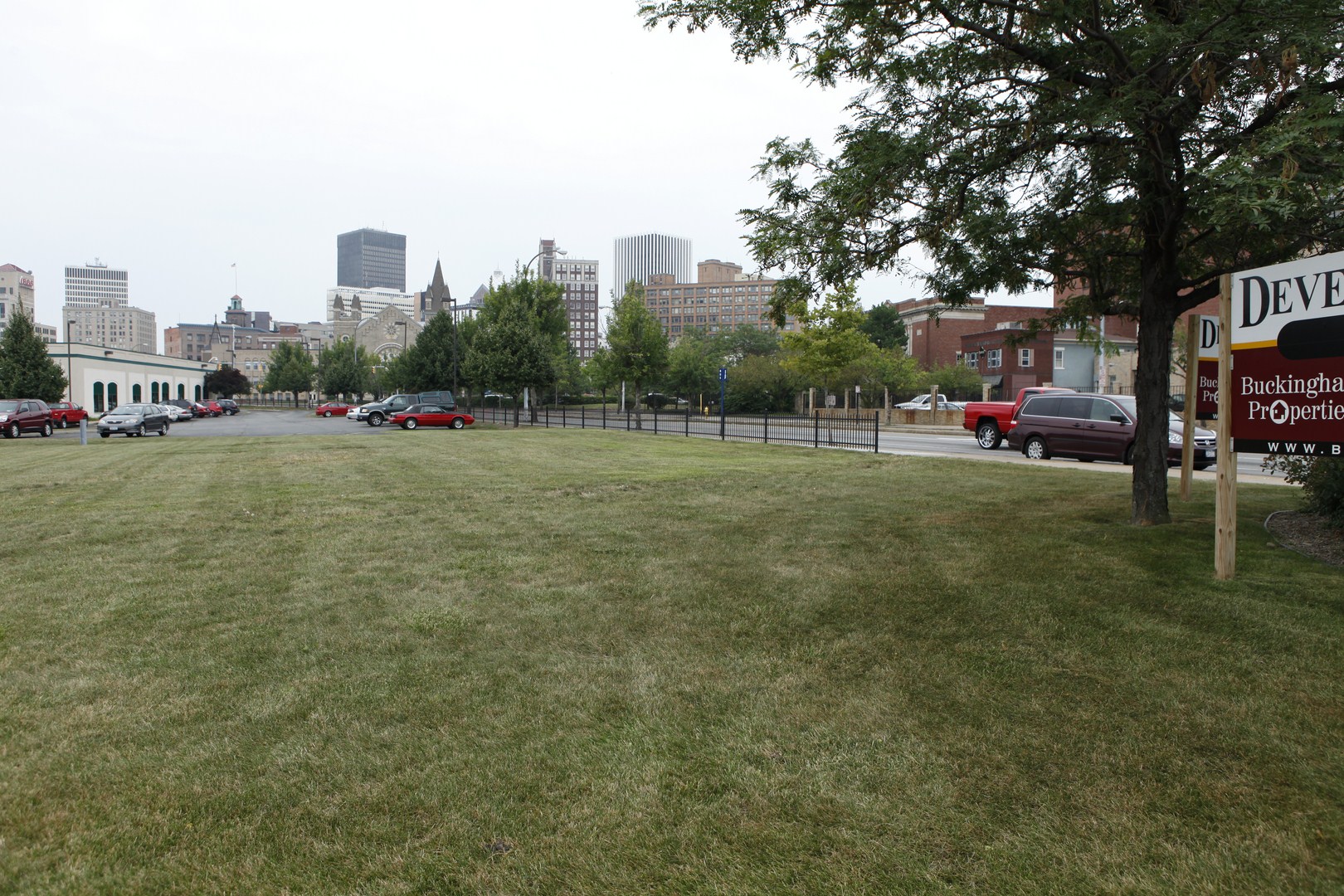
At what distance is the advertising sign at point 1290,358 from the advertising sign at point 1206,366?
97.1 inches

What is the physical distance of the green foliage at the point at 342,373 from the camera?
90062 mm

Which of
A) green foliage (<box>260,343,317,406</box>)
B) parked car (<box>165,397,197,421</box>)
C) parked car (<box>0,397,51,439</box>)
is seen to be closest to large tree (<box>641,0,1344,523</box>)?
parked car (<box>0,397,51,439</box>)

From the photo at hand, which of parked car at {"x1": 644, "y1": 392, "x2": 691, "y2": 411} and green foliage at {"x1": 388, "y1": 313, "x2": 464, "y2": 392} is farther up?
green foliage at {"x1": 388, "y1": 313, "x2": 464, "y2": 392}

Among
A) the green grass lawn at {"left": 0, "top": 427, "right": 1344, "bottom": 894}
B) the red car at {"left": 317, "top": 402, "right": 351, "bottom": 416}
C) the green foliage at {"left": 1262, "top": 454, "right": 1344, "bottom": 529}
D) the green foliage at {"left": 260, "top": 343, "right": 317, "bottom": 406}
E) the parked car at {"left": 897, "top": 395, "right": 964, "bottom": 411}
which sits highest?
the green foliage at {"left": 260, "top": 343, "right": 317, "bottom": 406}

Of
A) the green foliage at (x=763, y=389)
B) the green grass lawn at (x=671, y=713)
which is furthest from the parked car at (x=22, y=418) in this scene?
the green foliage at (x=763, y=389)

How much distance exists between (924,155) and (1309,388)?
3.67m

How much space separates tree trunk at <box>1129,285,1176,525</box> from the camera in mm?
9008

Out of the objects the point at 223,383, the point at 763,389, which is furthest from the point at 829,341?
the point at 223,383

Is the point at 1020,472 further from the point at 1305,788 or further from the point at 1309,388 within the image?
the point at 1305,788

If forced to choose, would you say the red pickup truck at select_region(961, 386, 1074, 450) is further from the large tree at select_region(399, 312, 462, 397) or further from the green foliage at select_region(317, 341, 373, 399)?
the green foliage at select_region(317, 341, 373, 399)

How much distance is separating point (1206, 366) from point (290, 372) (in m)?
113

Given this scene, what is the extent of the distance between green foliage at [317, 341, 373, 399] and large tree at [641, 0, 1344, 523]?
8883 cm

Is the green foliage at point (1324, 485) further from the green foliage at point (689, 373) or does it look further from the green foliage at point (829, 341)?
the green foliage at point (689, 373)

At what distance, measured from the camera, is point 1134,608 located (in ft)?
20.1
